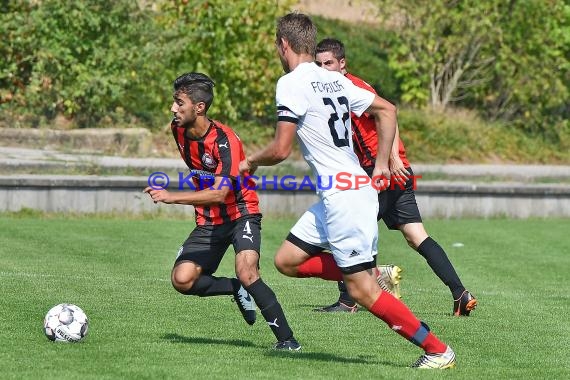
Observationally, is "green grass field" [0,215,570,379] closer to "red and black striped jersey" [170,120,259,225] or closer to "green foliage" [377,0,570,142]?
"red and black striped jersey" [170,120,259,225]

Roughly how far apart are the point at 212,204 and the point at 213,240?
388 millimetres

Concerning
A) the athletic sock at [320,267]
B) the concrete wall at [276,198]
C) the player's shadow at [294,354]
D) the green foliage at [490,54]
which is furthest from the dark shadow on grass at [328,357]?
the green foliage at [490,54]

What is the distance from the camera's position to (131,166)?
63.1 ft

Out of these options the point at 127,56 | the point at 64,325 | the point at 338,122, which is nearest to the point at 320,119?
the point at 338,122

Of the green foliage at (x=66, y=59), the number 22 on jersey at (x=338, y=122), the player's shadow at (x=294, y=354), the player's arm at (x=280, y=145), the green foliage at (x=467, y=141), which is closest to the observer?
the player's arm at (x=280, y=145)

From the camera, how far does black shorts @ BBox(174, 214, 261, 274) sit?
27.3ft

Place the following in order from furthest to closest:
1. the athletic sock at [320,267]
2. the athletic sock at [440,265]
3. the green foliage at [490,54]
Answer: the green foliage at [490,54] < the athletic sock at [440,265] < the athletic sock at [320,267]

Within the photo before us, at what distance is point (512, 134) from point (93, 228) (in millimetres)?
14241

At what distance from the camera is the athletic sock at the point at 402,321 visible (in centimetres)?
712

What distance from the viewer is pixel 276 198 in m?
18.2

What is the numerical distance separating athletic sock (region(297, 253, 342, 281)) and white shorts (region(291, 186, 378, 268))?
619mm

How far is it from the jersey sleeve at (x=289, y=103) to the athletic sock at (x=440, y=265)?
10.4 ft

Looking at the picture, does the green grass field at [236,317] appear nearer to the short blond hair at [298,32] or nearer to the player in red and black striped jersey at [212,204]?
the player in red and black striped jersey at [212,204]

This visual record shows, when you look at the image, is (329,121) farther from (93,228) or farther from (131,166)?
(131,166)
